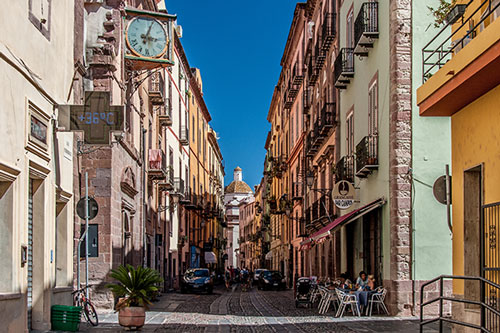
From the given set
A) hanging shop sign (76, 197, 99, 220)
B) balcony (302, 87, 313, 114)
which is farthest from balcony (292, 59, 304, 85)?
hanging shop sign (76, 197, 99, 220)

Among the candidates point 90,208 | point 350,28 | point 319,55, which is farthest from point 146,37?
point 319,55

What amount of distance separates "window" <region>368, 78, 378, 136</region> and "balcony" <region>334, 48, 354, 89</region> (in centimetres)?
316

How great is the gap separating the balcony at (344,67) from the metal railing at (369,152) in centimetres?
422

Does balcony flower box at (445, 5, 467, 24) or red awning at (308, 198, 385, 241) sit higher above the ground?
balcony flower box at (445, 5, 467, 24)

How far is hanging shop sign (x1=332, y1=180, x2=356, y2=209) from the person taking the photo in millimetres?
23562

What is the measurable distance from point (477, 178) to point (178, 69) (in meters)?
34.6

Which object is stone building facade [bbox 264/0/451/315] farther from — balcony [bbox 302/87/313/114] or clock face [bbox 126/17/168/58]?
clock face [bbox 126/17/168/58]

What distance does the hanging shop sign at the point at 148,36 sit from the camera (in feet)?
75.7

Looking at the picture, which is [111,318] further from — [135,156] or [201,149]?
[201,149]

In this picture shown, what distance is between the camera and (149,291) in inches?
630

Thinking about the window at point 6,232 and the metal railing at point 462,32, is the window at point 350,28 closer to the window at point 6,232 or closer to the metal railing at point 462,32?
the metal railing at point 462,32

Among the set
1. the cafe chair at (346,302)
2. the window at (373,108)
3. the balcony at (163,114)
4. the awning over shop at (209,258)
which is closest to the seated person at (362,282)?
the cafe chair at (346,302)

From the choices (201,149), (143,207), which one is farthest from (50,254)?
A: (201,149)

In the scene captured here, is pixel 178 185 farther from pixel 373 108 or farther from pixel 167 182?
pixel 373 108
